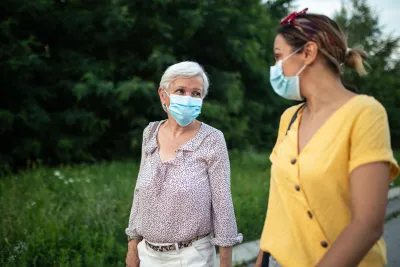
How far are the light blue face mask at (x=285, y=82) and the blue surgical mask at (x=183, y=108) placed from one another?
972 millimetres

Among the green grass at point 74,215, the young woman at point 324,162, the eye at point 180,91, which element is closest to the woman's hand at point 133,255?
the eye at point 180,91

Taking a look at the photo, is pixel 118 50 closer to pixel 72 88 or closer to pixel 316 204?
pixel 72 88

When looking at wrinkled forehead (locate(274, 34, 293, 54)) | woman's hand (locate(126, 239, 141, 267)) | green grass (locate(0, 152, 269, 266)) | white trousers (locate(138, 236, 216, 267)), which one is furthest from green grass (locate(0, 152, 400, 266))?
wrinkled forehead (locate(274, 34, 293, 54))

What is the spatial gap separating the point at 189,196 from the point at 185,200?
0.03 m

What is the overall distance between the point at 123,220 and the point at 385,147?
4434 millimetres

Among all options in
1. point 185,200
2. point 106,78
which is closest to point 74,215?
point 185,200

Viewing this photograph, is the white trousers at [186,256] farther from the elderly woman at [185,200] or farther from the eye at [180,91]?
the eye at [180,91]

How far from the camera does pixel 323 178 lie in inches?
74.7

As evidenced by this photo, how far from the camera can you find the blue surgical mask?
→ 3.16 m

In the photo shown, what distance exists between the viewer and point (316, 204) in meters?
1.94

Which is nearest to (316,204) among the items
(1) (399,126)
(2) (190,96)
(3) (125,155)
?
(2) (190,96)

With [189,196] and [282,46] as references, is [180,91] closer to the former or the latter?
[189,196]

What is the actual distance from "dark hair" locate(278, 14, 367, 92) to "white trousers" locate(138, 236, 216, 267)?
4.50ft

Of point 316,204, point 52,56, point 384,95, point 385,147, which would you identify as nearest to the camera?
point 385,147
